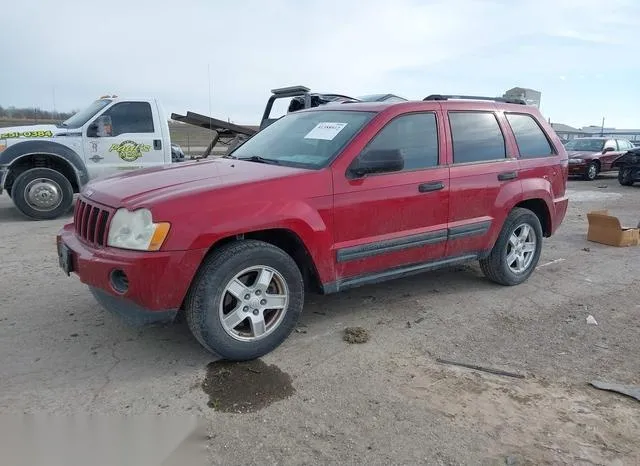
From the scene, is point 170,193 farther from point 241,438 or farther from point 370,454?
point 370,454

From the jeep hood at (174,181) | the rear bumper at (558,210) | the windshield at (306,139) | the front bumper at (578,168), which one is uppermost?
the windshield at (306,139)

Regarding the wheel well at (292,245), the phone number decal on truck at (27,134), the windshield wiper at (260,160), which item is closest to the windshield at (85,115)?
the phone number decal on truck at (27,134)

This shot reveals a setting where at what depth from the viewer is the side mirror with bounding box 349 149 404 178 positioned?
3.88 metres

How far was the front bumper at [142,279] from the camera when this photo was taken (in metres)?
3.14

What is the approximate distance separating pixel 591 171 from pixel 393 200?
51.6 ft

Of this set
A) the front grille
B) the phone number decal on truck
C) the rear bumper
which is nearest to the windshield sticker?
the front grille

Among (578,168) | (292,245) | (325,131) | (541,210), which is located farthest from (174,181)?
(578,168)

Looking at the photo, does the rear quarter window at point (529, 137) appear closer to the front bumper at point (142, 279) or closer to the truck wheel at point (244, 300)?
the truck wheel at point (244, 300)

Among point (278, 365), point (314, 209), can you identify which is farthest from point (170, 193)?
point (278, 365)

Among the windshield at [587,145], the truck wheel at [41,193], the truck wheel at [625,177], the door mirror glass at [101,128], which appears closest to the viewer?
the truck wheel at [41,193]

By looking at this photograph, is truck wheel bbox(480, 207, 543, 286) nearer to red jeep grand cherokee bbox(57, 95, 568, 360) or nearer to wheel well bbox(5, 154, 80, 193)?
red jeep grand cherokee bbox(57, 95, 568, 360)

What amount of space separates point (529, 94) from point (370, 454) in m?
19.0

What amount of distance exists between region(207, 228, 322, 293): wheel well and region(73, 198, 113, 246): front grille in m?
0.80

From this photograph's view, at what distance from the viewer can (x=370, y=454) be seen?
2.58 metres
